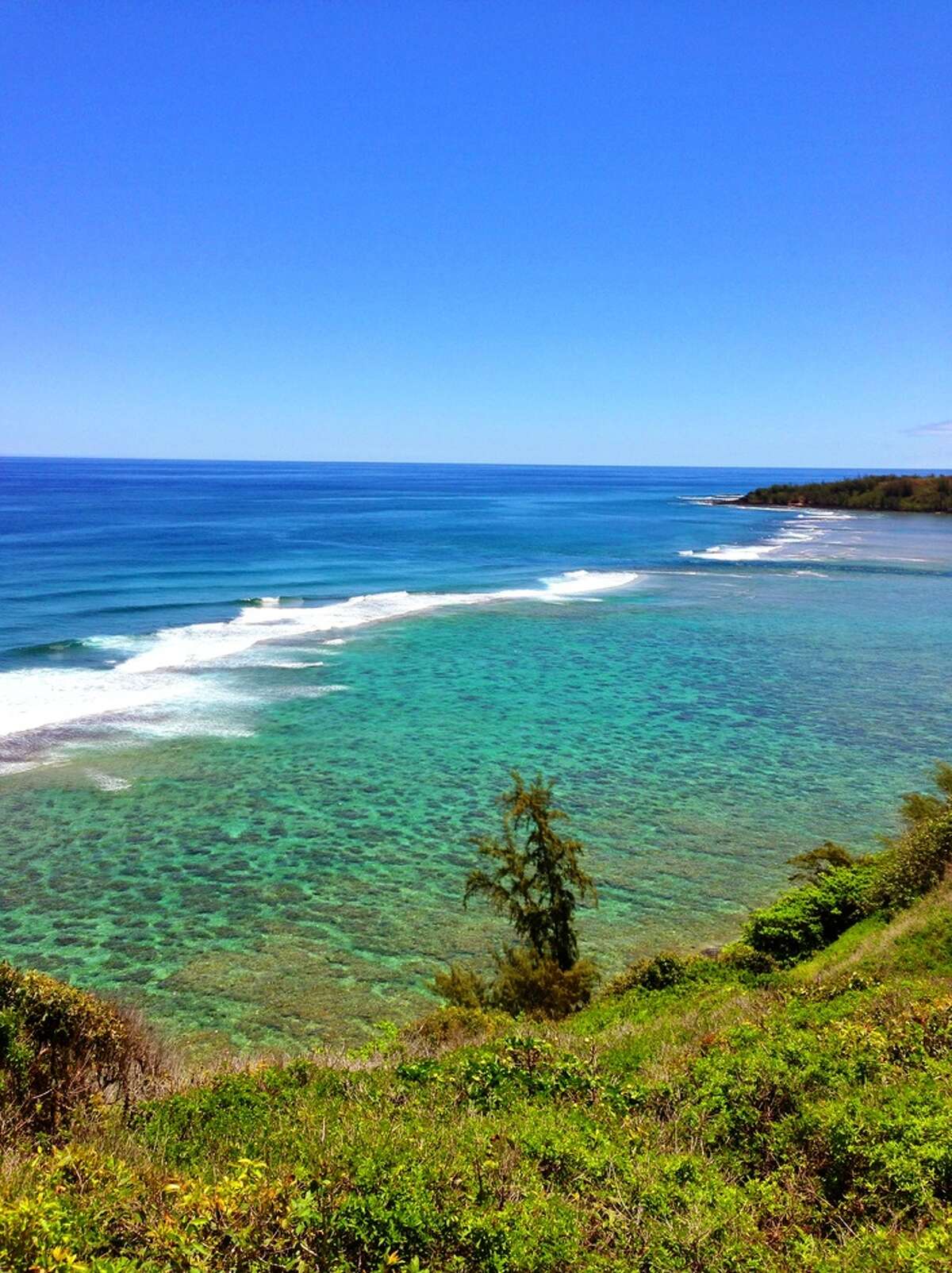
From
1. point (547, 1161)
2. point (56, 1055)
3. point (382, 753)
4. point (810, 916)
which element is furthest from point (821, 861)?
point (56, 1055)

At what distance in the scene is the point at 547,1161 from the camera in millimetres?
8977

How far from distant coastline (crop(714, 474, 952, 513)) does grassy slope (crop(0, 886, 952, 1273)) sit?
159 metres

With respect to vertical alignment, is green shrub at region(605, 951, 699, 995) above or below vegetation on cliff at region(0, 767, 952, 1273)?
below

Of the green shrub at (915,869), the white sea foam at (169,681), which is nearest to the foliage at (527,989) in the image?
the green shrub at (915,869)

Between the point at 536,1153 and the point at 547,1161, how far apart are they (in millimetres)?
147

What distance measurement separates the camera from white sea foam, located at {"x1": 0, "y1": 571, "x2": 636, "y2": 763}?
34.2m

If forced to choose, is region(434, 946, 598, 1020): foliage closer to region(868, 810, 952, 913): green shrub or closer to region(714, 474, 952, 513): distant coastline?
region(868, 810, 952, 913): green shrub

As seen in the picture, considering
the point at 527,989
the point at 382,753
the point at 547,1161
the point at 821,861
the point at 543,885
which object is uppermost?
the point at 547,1161

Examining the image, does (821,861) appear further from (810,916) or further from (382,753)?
(382,753)

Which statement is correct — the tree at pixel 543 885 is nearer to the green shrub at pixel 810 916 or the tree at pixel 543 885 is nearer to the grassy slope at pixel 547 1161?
the green shrub at pixel 810 916

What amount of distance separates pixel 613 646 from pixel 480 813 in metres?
24.3

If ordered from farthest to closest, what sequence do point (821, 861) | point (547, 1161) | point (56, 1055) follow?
point (821, 861), point (56, 1055), point (547, 1161)

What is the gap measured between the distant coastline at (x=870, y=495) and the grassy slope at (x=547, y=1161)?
158511mm

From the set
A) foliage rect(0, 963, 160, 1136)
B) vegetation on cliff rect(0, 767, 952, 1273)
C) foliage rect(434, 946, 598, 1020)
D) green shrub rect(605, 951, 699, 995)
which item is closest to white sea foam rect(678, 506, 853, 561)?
green shrub rect(605, 951, 699, 995)
